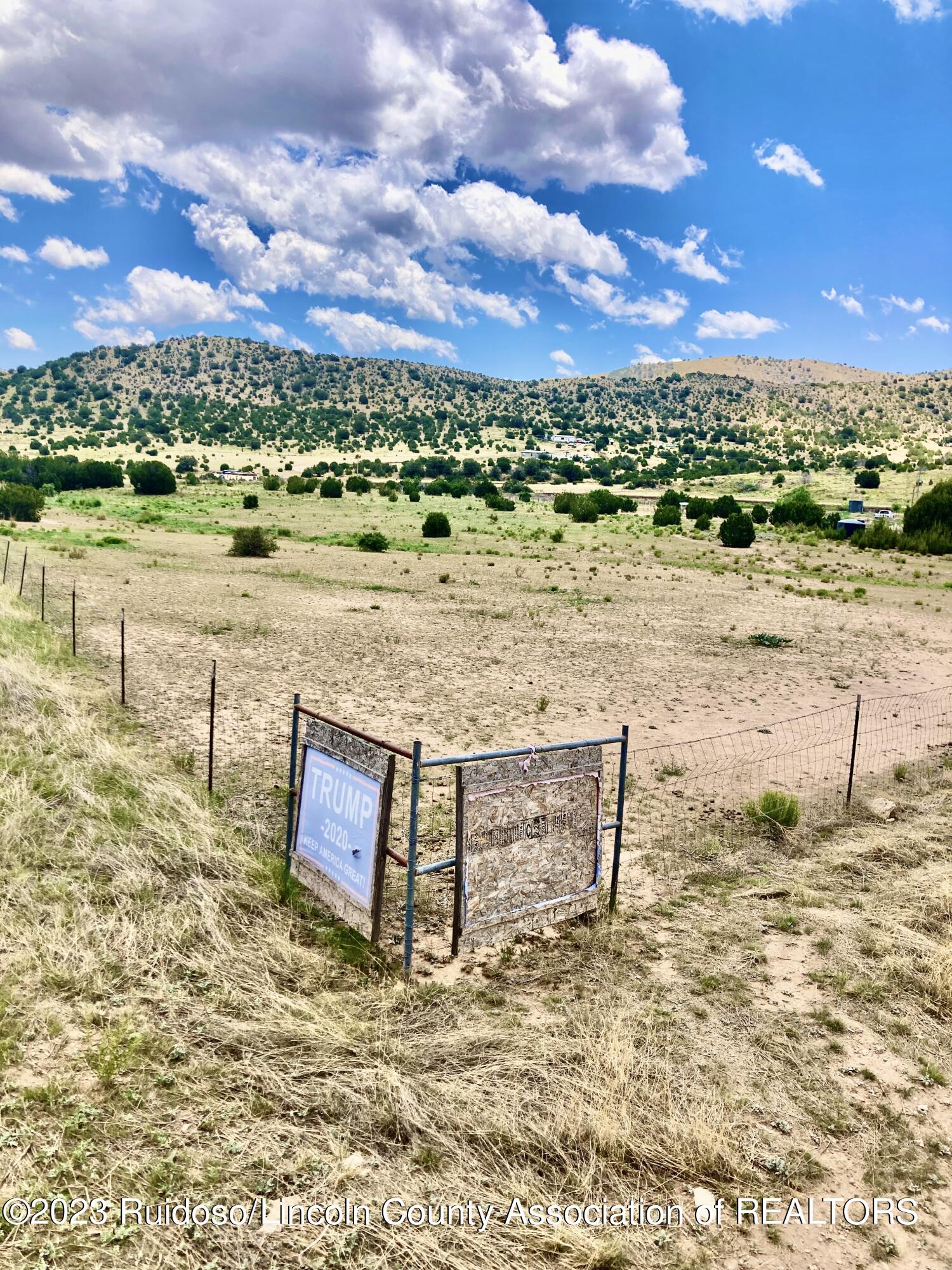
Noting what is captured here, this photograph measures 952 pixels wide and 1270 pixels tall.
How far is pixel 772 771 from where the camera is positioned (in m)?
11.9

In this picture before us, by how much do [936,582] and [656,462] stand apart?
8113 cm

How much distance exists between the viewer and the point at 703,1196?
161 inches

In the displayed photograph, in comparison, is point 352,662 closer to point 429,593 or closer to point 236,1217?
point 429,593

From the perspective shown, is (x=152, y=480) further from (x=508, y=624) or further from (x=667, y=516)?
(x=508, y=624)

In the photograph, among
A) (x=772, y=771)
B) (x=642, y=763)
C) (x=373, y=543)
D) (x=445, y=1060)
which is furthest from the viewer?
(x=373, y=543)

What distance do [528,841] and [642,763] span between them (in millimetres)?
6053

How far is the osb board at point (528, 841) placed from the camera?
5.97 m

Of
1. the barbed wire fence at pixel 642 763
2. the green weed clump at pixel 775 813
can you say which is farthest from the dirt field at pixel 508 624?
the green weed clump at pixel 775 813

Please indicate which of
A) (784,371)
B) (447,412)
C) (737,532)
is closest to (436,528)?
(737,532)

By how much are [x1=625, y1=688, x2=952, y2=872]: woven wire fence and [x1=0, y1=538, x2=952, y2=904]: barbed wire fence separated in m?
0.03

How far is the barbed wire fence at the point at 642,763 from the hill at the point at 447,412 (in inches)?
2998

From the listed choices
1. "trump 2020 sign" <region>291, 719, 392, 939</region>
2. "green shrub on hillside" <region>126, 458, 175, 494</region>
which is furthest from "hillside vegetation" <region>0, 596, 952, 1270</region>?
"green shrub on hillside" <region>126, 458, 175, 494</region>

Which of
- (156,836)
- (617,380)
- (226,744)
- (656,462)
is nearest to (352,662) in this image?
(226,744)

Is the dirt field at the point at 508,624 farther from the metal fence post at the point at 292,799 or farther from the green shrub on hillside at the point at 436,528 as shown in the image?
the metal fence post at the point at 292,799
